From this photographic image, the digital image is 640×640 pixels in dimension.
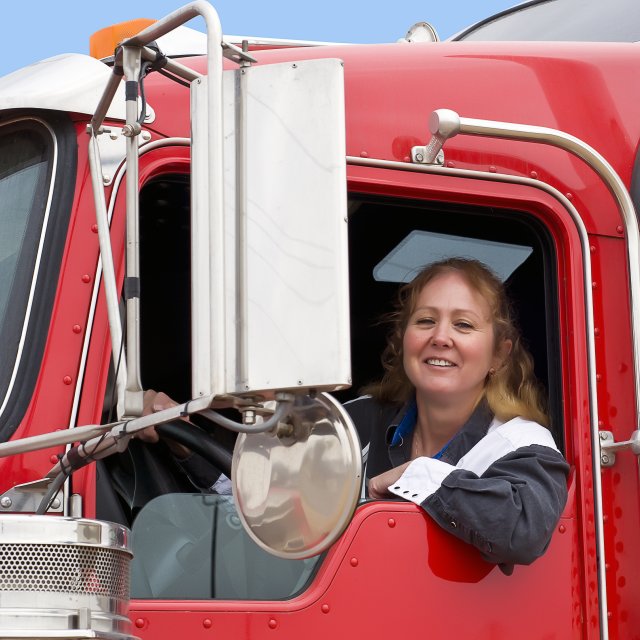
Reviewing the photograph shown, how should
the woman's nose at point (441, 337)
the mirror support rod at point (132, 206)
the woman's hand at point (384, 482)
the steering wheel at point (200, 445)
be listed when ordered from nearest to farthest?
the mirror support rod at point (132, 206) → the woman's hand at point (384, 482) → the steering wheel at point (200, 445) → the woman's nose at point (441, 337)

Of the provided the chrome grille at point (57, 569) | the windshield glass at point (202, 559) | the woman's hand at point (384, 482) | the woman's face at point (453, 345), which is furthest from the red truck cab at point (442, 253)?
the chrome grille at point (57, 569)

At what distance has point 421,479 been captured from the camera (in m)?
2.62

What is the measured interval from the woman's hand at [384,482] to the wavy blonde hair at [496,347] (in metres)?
0.27

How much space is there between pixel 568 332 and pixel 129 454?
3.06 feet

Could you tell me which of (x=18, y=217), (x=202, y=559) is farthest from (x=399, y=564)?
(x=18, y=217)

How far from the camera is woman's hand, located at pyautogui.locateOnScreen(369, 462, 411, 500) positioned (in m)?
2.74

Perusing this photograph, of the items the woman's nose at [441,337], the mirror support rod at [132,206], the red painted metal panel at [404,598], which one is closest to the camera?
the mirror support rod at [132,206]

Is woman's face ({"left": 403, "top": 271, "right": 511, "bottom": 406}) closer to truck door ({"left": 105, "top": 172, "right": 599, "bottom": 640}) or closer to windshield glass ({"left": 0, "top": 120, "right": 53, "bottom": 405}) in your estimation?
truck door ({"left": 105, "top": 172, "right": 599, "bottom": 640})

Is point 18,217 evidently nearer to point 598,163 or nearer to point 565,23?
point 598,163

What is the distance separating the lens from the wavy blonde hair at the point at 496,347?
9.45ft

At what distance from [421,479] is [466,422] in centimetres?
37

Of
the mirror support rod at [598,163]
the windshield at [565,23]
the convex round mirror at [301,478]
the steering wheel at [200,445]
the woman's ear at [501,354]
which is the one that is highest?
the windshield at [565,23]

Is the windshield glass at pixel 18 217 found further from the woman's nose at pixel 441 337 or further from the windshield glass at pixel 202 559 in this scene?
the woman's nose at pixel 441 337

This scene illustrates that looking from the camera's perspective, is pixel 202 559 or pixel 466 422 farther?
pixel 466 422
